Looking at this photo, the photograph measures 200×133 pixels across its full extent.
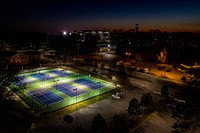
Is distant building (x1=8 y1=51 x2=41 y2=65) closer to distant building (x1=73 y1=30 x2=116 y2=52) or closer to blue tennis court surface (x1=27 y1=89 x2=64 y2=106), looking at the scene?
blue tennis court surface (x1=27 y1=89 x2=64 y2=106)

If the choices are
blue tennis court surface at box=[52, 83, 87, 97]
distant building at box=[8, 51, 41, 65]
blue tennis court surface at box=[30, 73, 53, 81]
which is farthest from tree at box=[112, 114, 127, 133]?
distant building at box=[8, 51, 41, 65]

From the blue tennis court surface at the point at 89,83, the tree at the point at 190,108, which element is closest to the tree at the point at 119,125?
the tree at the point at 190,108

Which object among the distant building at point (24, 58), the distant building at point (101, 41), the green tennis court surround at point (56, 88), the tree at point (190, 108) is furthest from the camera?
the distant building at point (101, 41)

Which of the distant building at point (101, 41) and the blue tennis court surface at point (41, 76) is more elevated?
the distant building at point (101, 41)

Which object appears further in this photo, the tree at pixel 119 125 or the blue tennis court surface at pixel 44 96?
the blue tennis court surface at pixel 44 96

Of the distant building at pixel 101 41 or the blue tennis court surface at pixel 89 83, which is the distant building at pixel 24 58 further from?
the distant building at pixel 101 41

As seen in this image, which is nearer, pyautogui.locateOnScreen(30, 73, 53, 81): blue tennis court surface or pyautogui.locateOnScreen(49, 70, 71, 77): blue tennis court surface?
pyautogui.locateOnScreen(30, 73, 53, 81): blue tennis court surface

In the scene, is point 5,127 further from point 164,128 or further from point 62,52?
point 62,52

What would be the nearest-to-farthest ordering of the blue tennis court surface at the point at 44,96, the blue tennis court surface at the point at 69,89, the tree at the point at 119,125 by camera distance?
the tree at the point at 119,125 < the blue tennis court surface at the point at 44,96 < the blue tennis court surface at the point at 69,89

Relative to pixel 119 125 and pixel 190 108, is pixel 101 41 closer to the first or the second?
pixel 119 125
